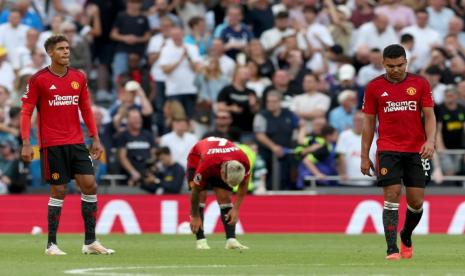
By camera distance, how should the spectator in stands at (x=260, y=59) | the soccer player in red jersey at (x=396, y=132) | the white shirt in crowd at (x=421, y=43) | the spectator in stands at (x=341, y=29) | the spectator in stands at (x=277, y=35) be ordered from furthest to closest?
the spectator in stands at (x=341, y=29)
the spectator in stands at (x=277, y=35)
the white shirt in crowd at (x=421, y=43)
the spectator in stands at (x=260, y=59)
the soccer player in red jersey at (x=396, y=132)

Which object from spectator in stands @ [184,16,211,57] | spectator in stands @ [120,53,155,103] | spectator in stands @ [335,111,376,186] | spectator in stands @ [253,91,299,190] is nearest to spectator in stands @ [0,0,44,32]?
spectator in stands @ [120,53,155,103]

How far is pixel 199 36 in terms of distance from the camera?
28.8 meters

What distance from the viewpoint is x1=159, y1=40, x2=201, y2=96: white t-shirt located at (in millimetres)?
27438

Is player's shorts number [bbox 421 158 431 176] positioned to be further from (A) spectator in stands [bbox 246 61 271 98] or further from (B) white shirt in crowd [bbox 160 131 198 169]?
(A) spectator in stands [bbox 246 61 271 98]

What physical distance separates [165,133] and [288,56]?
3.16 metres

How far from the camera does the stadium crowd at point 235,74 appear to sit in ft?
84.5

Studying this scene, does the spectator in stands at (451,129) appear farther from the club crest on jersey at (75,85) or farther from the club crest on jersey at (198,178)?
the club crest on jersey at (75,85)

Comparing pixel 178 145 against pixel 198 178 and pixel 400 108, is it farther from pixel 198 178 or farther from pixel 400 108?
pixel 400 108

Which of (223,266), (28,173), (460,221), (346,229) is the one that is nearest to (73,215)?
(28,173)

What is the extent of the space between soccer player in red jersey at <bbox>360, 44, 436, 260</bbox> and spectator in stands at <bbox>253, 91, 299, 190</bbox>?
1092 cm

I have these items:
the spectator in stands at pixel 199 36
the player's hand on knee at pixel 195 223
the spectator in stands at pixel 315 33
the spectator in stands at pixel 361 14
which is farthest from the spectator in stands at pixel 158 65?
the player's hand on knee at pixel 195 223

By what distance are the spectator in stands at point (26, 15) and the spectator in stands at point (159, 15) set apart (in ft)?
8.18

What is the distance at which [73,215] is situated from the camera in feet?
82.3

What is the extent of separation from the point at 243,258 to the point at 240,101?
36.4ft
